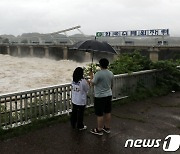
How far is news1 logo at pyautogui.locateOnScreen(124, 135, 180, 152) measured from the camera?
17.0 ft

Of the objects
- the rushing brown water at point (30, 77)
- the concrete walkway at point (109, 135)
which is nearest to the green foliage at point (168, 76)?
the concrete walkway at point (109, 135)

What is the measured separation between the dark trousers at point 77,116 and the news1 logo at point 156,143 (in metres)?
1.15

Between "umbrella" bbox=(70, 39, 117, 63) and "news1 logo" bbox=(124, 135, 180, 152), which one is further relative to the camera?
"umbrella" bbox=(70, 39, 117, 63)

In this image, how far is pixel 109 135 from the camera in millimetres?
5711

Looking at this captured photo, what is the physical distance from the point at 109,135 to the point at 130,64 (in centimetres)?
421

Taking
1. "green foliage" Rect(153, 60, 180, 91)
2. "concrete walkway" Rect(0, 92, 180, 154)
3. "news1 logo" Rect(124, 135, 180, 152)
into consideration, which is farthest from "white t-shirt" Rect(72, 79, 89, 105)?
"green foliage" Rect(153, 60, 180, 91)

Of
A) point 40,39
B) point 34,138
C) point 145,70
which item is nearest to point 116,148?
point 34,138

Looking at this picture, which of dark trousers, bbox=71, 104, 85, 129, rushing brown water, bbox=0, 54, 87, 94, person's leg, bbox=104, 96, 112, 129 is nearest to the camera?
person's leg, bbox=104, 96, 112, 129

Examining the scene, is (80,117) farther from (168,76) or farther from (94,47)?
(168,76)

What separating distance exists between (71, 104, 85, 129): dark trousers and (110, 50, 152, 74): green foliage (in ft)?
11.4

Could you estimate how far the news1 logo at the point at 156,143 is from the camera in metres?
5.18

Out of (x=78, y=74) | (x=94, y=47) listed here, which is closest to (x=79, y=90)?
(x=78, y=74)

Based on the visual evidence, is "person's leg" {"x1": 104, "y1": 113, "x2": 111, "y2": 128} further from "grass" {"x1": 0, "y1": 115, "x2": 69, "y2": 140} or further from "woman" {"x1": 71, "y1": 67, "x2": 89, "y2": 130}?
"grass" {"x1": 0, "y1": 115, "x2": 69, "y2": 140}

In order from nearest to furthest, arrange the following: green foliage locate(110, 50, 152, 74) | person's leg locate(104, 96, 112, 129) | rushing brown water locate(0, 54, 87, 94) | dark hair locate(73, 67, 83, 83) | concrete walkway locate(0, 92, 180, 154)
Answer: concrete walkway locate(0, 92, 180, 154)
person's leg locate(104, 96, 112, 129)
dark hair locate(73, 67, 83, 83)
green foliage locate(110, 50, 152, 74)
rushing brown water locate(0, 54, 87, 94)
